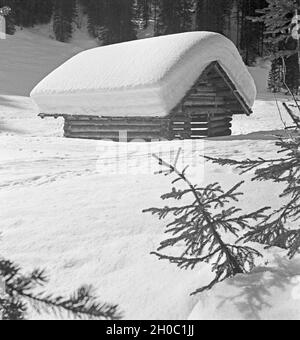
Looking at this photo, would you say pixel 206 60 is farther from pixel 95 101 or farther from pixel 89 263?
pixel 89 263

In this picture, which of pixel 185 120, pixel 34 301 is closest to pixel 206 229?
pixel 34 301

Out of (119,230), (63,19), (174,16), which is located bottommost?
(119,230)

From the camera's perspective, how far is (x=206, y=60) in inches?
430

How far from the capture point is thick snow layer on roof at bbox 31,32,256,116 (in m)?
10.2

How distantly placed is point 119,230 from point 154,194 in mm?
1186

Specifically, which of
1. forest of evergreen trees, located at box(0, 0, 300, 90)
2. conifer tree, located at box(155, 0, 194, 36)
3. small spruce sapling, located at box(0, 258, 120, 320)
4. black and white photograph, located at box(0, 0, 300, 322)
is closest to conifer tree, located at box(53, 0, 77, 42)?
forest of evergreen trees, located at box(0, 0, 300, 90)

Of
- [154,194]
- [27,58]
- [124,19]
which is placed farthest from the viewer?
[124,19]

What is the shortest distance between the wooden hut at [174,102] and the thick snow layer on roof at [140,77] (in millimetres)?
25

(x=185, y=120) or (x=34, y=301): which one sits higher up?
(x=185, y=120)

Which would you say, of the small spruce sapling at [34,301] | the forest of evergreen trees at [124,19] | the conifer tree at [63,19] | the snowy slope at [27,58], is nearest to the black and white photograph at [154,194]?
the small spruce sapling at [34,301]

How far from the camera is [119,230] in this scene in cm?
409

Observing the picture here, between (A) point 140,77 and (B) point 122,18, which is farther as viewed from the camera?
(B) point 122,18

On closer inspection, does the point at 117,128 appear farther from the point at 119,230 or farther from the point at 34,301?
the point at 34,301

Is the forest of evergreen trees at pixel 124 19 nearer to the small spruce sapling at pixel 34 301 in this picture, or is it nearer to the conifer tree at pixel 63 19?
the conifer tree at pixel 63 19
